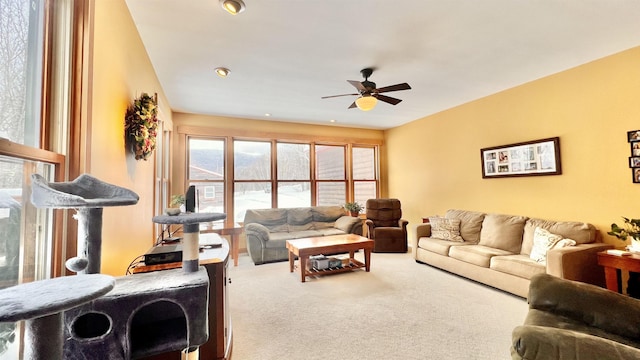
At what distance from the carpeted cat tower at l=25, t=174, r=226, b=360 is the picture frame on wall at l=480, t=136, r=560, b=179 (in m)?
4.44

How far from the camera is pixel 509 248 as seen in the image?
3.69m

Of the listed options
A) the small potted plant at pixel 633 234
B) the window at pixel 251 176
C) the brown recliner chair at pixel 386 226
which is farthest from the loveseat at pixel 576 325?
the window at pixel 251 176

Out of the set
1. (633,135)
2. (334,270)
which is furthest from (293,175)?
(633,135)

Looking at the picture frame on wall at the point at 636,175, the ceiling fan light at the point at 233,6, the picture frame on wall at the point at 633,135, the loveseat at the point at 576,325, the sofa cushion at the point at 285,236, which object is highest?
the ceiling fan light at the point at 233,6

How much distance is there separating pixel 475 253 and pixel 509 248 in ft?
1.68

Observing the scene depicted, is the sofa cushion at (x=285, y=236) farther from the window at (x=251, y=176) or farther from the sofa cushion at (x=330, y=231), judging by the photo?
the window at (x=251, y=176)

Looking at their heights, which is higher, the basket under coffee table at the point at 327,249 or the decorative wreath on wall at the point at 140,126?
the decorative wreath on wall at the point at 140,126

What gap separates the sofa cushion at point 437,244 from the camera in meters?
4.07

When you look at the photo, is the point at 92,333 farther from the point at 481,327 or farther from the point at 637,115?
the point at 637,115

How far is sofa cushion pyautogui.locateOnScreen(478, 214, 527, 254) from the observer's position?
3686mm

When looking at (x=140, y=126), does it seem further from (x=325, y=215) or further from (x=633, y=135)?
(x=633, y=135)

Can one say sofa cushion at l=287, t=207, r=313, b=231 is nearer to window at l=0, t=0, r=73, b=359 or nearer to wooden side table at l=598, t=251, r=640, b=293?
wooden side table at l=598, t=251, r=640, b=293

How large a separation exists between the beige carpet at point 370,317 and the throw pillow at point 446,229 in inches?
25.4

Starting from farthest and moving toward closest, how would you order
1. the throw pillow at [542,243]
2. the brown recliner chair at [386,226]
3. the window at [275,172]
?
1. the window at [275,172]
2. the brown recliner chair at [386,226]
3. the throw pillow at [542,243]
